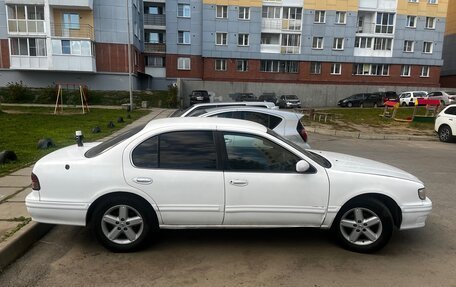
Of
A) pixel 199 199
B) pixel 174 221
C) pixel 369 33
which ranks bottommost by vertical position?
pixel 174 221

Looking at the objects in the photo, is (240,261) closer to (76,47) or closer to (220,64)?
(76,47)

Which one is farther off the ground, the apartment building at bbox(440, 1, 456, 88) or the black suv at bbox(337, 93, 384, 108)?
the apartment building at bbox(440, 1, 456, 88)

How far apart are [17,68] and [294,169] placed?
112 feet

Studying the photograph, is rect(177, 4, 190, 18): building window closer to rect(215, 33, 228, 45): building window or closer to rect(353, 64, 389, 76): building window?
rect(215, 33, 228, 45): building window

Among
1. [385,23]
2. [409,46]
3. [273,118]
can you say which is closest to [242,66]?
[385,23]

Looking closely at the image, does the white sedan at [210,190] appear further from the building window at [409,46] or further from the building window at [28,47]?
the building window at [409,46]

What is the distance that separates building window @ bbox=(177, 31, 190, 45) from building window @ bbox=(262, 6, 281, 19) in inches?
379

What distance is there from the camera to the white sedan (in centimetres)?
379

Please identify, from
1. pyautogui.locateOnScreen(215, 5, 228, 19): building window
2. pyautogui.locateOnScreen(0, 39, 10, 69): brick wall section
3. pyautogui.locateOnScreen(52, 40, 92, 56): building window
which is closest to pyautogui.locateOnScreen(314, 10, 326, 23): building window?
pyautogui.locateOnScreen(215, 5, 228, 19): building window

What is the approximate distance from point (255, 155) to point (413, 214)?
193cm

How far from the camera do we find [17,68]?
31062mm

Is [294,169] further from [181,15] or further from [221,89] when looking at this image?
[181,15]

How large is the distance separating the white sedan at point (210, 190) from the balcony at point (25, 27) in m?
32.2

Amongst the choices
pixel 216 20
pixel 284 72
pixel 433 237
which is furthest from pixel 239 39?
pixel 433 237
